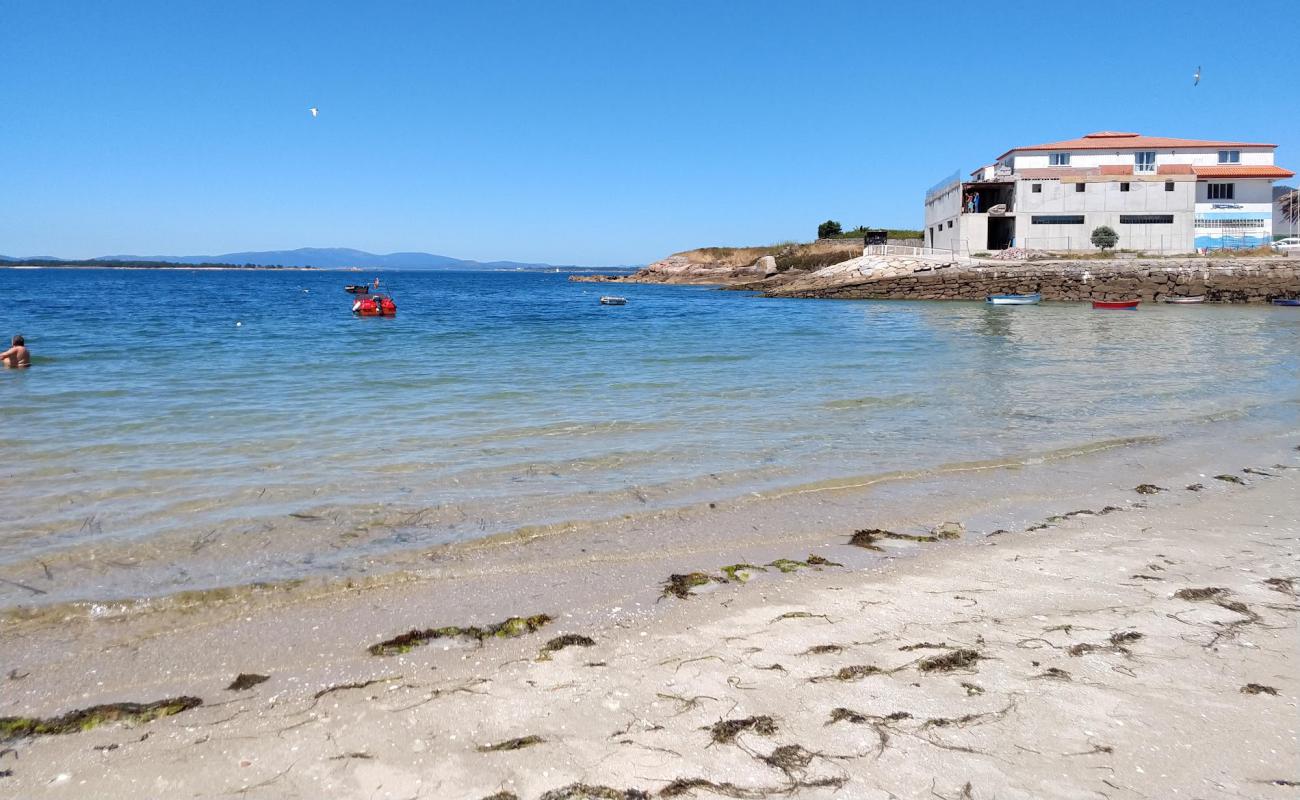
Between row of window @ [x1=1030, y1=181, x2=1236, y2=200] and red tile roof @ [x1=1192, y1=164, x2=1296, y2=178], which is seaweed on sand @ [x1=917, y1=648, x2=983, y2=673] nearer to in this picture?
row of window @ [x1=1030, y1=181, x2=1236, y2=200]

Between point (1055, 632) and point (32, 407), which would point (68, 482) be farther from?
point (1055, 632)

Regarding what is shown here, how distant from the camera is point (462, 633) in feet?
17.6

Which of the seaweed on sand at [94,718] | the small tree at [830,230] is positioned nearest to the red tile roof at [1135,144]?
the small tree at [830,230]

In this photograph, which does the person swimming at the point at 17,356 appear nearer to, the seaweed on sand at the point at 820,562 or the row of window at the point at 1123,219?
the seaweed on sand at the point at 820,562

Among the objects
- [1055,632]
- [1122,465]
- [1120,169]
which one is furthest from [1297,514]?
[1120,169]

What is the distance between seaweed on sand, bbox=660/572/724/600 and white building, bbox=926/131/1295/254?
61614mm

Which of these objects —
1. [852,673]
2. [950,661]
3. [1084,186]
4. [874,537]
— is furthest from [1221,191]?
[852,673]

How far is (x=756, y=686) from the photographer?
4453 mm

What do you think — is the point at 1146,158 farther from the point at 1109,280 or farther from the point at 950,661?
the point at 950,661

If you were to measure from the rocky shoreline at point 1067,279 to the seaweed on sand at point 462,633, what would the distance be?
176 feet

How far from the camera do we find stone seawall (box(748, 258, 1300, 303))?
48.2 meters

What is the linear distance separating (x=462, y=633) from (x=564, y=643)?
2.43 ft

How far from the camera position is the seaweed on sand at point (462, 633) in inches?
202

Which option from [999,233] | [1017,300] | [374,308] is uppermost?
[999,233]
